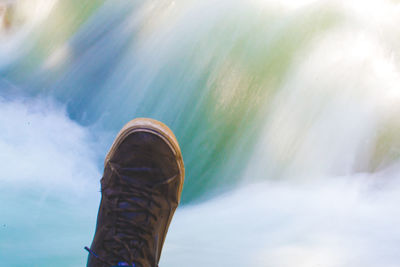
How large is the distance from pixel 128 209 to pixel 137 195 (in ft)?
0.10

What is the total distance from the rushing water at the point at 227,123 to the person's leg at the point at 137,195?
127mm

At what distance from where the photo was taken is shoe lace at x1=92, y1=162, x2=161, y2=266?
2.87ft

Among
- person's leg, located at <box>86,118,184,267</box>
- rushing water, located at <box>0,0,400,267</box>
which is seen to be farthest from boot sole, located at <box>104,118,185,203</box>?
rushing water, located at <box>0,0,400,267</box>

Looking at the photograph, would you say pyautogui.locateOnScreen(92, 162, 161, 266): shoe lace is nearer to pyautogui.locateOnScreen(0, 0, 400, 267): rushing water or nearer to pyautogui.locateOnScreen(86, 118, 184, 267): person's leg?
pyautogui.locateOnScreen(86, 118, 184, 267): person's leg

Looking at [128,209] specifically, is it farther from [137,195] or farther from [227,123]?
[227,123]

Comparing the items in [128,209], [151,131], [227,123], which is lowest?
[128,209]

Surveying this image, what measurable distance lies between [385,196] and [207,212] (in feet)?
1.38

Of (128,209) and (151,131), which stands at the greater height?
(151,131)

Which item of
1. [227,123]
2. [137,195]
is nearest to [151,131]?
[137,195]

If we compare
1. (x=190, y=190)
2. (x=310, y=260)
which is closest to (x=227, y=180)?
(x=190, y=190)

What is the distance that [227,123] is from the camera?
1.20 m

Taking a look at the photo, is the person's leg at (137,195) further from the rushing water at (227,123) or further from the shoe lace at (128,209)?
the rushing water at (227,123)

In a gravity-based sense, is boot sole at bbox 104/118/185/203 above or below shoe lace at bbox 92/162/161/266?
above

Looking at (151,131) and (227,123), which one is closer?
(151,131)
